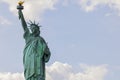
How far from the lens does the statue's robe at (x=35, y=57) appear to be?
33.6 metres

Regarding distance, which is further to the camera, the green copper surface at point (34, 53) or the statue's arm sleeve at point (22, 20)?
the statue's arm sleeve at point (22, 20)

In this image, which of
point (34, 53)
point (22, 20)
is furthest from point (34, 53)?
point (22, 20)

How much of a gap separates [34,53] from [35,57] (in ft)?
0.75

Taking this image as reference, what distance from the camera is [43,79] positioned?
33.6 meters

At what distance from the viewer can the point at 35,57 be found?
33.9 meters

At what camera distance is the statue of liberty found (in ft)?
110

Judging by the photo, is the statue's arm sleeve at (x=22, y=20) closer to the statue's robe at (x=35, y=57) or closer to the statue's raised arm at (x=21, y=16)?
the statue's raised arm at (x=21, y=16)

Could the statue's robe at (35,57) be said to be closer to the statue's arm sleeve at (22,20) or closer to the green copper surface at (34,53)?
the green copper surface at (34,53)

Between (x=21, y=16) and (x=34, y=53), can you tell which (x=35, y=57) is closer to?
(x=34, y=53)

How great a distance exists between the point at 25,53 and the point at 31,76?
125 cm

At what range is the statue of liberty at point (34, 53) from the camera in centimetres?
3366

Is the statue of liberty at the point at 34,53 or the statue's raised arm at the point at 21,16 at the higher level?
the statue's raised arm at the point at 21,16

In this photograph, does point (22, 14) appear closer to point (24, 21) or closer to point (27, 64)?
point (24, 21)

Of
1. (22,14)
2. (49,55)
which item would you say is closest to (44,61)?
(49,55)
